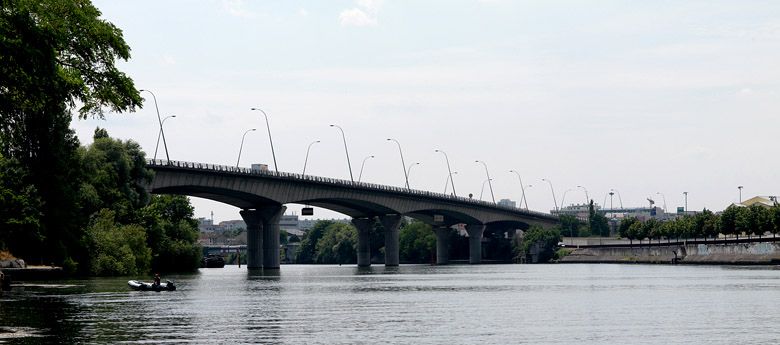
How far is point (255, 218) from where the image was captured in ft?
560

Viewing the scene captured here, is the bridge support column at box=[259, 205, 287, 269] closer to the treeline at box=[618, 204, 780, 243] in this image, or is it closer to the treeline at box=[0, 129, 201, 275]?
the treeline at box=[0, 129, 201, 275]

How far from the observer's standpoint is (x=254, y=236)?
175 meters

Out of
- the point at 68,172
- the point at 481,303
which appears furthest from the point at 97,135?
the point at 481,303

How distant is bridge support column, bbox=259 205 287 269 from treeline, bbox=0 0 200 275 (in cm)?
1860

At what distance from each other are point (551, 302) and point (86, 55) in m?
30.5

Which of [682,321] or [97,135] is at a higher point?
[97,135]

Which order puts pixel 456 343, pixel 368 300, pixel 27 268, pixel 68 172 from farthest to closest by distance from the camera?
pixel 68 172, pixel 27 268, pixel 368 300, pixel 456 343

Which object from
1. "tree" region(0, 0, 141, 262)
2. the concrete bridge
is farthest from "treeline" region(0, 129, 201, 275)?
"tree" region(0, 0, 141, 262)

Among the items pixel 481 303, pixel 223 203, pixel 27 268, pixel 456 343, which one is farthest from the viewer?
pixel 223 203

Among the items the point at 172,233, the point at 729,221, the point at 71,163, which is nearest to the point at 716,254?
the point at 729,221

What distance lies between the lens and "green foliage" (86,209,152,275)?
110875mm

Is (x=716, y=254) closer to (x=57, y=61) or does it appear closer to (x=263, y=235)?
(x=263, y=235)

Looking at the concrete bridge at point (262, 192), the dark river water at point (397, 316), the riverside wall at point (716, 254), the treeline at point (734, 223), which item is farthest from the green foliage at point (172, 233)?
the treeline at point (734, 223)

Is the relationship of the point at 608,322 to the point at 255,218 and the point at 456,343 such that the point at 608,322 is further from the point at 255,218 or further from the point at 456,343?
the point at 255,218
